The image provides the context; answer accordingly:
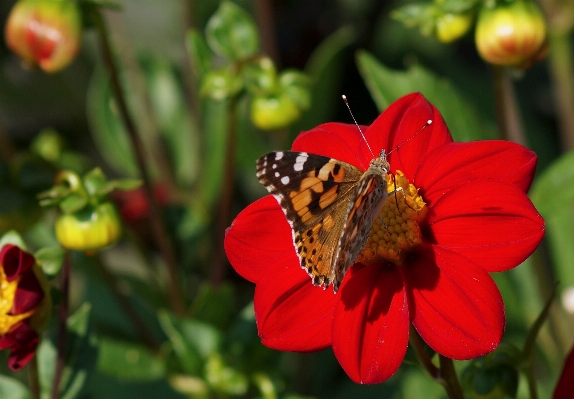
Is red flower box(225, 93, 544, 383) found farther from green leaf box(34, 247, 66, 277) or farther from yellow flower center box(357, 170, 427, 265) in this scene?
green leaf box(34, 247, 66, 277)

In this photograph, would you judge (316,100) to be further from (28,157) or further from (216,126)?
(28,157)

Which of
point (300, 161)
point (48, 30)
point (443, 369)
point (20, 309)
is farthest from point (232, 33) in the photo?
point (443, 369)

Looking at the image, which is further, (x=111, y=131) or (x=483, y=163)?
(x=111, y=131)

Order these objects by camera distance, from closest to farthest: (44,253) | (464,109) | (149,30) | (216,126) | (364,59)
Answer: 1. (44,253)
2. (364,59)
3. (464,109)
4. (216,126)
5. (149,30)

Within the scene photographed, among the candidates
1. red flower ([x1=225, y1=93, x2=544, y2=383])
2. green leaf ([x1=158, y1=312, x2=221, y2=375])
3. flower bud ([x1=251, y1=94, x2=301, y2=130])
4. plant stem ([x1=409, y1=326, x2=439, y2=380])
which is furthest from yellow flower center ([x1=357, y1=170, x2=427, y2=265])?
green leaf ([x1=158, y1=312, x2=221, y2=375])

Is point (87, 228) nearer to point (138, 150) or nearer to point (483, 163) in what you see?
point (138, 150)

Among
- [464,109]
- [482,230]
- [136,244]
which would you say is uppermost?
[482,230]

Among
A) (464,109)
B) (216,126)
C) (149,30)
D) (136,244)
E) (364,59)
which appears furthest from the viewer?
(149,30)

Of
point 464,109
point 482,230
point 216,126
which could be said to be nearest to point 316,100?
point 216,126
